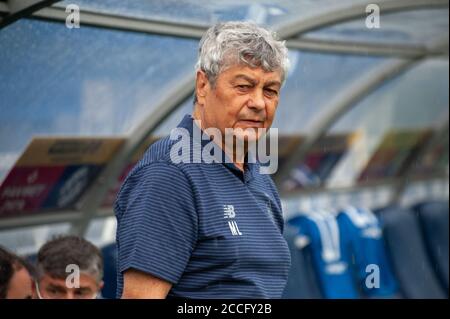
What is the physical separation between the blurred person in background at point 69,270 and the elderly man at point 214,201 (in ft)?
5.25

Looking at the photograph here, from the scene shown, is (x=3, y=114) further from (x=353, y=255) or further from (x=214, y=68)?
(x=353, y=255)

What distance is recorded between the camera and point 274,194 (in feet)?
10.2

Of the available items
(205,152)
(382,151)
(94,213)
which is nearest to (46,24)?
(94,213)

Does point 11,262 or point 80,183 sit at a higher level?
point 80,183

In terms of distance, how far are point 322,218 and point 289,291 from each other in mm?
772

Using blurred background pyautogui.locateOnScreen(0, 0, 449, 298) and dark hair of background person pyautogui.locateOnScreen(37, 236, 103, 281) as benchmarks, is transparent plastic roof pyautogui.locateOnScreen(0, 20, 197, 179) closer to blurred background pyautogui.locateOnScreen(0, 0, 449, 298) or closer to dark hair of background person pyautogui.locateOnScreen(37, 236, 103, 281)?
blurred background pyautogui.locateOnScreen(0, 0, 449, 298)

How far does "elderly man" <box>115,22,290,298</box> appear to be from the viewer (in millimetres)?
2633

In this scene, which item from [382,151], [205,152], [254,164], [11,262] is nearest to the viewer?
[205,152]

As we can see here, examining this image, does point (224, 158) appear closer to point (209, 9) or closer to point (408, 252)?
point (209, 9)

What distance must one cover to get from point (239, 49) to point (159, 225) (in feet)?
1.79

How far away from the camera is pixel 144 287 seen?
2.61 meters

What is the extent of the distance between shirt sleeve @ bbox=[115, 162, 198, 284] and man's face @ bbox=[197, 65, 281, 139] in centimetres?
23

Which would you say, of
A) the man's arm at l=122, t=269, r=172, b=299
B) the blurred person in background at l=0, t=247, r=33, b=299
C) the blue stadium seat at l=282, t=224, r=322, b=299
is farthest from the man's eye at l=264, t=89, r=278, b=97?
the blue stadium seat at l=282, t=224, r=322, b=299

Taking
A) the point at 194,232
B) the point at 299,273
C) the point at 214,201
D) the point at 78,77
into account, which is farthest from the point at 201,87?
the point at 299,273
